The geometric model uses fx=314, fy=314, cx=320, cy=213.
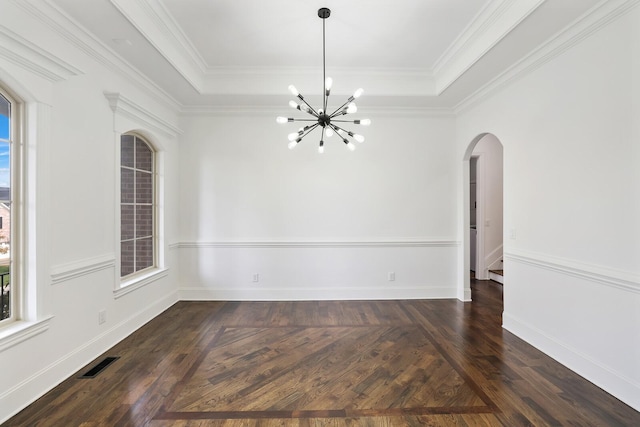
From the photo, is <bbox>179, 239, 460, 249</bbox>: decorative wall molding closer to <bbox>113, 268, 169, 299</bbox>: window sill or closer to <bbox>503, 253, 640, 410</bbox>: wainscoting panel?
<bbox>113, 268, 169, 299</bbox>: window sill

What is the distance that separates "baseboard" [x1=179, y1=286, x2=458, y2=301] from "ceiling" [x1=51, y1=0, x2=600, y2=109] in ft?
8.91

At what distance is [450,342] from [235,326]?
2.35 m

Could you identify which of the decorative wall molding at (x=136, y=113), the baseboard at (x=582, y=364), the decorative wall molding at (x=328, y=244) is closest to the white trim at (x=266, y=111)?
the decorative wall molding at (x=136, y=113)

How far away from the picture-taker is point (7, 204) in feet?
7.32

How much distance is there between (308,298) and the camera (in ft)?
15.4

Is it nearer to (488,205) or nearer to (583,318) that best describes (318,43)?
(583,318)

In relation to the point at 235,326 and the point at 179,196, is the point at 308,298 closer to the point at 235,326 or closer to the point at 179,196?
the point at 235,326

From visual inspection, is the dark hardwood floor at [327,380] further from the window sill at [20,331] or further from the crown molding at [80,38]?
the crown molding at [80,38]

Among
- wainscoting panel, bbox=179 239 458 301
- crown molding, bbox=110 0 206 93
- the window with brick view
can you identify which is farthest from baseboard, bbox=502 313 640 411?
crown molding, bbox=110 0 206 93

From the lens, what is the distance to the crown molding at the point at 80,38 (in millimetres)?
2232

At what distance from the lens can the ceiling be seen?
2.64 metres

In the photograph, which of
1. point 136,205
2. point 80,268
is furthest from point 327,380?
point 136,205

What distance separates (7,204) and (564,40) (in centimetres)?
455

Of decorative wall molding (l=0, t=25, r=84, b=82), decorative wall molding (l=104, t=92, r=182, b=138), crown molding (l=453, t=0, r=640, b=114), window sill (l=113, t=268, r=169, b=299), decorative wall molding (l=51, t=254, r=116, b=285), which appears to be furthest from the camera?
window sill (l=113, t=268, r=169, b=299)
